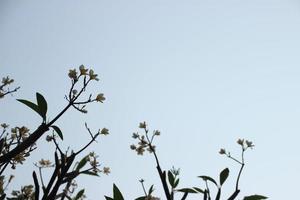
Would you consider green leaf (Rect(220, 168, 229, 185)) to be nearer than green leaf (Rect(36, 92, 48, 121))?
No

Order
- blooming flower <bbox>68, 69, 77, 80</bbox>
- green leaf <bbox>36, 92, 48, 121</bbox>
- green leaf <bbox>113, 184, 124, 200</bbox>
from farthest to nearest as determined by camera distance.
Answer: blooming flower <bbox>68, 69, 77, 80</bbox> < green leaf <bbox>36, 92, 48, 121</bbox> < green leaf <bbox>113, 184, 124, 200</bbox>

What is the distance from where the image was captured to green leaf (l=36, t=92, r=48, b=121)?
261 cm

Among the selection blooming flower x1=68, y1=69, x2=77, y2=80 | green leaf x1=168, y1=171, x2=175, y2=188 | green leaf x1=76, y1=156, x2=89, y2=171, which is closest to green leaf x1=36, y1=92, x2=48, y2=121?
blooming flower x1=68, y1=69, x2=77, y2=80

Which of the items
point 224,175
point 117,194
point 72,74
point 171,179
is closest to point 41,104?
point 72,74

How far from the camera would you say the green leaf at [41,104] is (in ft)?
8.57

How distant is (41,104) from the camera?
2.64 m

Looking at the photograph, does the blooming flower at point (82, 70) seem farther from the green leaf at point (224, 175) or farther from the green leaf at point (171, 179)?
the green leaf at point (224, 175)

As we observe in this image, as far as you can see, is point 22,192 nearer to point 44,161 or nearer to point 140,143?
point 44,161

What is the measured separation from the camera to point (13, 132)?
10.6ft

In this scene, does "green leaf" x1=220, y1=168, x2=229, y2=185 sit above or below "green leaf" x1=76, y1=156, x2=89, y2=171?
above

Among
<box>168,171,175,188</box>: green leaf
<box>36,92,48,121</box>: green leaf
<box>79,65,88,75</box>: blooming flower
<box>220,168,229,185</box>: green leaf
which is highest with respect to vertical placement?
<box>220,168,229,185</box>: green leaf

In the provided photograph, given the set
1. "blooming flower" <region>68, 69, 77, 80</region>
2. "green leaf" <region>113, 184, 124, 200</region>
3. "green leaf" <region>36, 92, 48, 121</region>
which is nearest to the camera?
"green leaf" <region>113, 184, 124, 200</region>

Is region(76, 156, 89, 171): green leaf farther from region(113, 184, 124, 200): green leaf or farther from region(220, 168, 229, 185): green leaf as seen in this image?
region(220, 168, 229, 185): green leaf

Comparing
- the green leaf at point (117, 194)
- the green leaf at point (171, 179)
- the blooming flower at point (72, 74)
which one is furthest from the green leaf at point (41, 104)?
the green leaf at point (171, 179)
